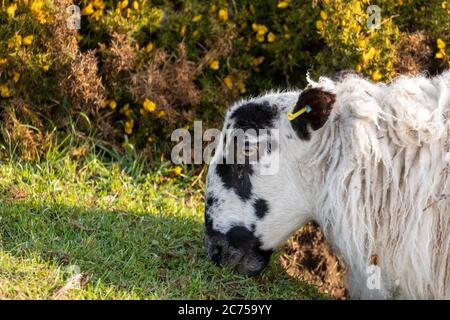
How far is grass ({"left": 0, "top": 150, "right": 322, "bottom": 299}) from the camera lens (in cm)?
451

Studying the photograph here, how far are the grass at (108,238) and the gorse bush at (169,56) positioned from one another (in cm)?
37

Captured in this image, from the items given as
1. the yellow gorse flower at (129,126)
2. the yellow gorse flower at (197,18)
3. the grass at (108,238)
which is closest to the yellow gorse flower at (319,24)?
the yellow gorse flower at (197,18)

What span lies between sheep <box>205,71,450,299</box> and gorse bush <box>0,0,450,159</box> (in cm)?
158

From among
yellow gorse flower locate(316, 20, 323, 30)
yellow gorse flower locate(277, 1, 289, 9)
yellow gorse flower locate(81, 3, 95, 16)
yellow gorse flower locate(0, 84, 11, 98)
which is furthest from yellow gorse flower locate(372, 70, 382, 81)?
yellow gorse flower locate(0, 84, 11, 98)

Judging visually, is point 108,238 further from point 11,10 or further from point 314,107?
point 11,10

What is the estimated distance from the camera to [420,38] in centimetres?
633

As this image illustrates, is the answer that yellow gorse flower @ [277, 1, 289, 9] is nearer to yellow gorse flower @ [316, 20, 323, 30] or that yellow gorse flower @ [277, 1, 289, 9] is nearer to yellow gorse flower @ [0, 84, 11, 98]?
yellow gorse flower @ [316, 20, 323, 30]

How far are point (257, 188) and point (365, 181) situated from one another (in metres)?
0.68

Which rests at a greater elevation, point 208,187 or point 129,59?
point 129,59
